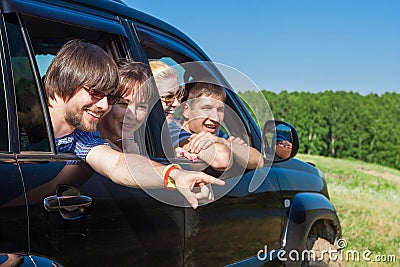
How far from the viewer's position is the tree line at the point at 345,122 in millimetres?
35938

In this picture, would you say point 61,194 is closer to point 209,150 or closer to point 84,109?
point 84,109

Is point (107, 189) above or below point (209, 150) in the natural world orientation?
below

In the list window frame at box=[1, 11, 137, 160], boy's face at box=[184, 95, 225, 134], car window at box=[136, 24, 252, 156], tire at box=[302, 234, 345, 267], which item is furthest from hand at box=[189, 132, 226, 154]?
tire at box=[302, 234, 345, 267]

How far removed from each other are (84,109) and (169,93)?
2.59 ft

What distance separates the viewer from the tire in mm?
4355

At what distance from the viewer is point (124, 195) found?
244 centimetres

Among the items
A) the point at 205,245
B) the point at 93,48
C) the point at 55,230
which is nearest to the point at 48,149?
the point at 55,230

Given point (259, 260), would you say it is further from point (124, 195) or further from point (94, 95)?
point (94, 95)

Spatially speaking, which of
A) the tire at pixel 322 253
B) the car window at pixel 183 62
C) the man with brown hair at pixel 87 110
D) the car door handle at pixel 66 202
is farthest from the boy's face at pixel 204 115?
the tire at pixel 322 253

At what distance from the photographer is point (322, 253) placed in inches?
176

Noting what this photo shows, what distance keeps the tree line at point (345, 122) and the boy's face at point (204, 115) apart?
1227 inches

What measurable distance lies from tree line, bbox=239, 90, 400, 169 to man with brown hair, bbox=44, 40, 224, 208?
3214 centimetres

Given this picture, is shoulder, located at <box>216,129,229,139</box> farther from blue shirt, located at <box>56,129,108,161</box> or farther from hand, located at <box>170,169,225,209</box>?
hand, located at <box>170,169,225,209</box>

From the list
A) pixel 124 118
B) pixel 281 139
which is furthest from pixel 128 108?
pixel 281 139
